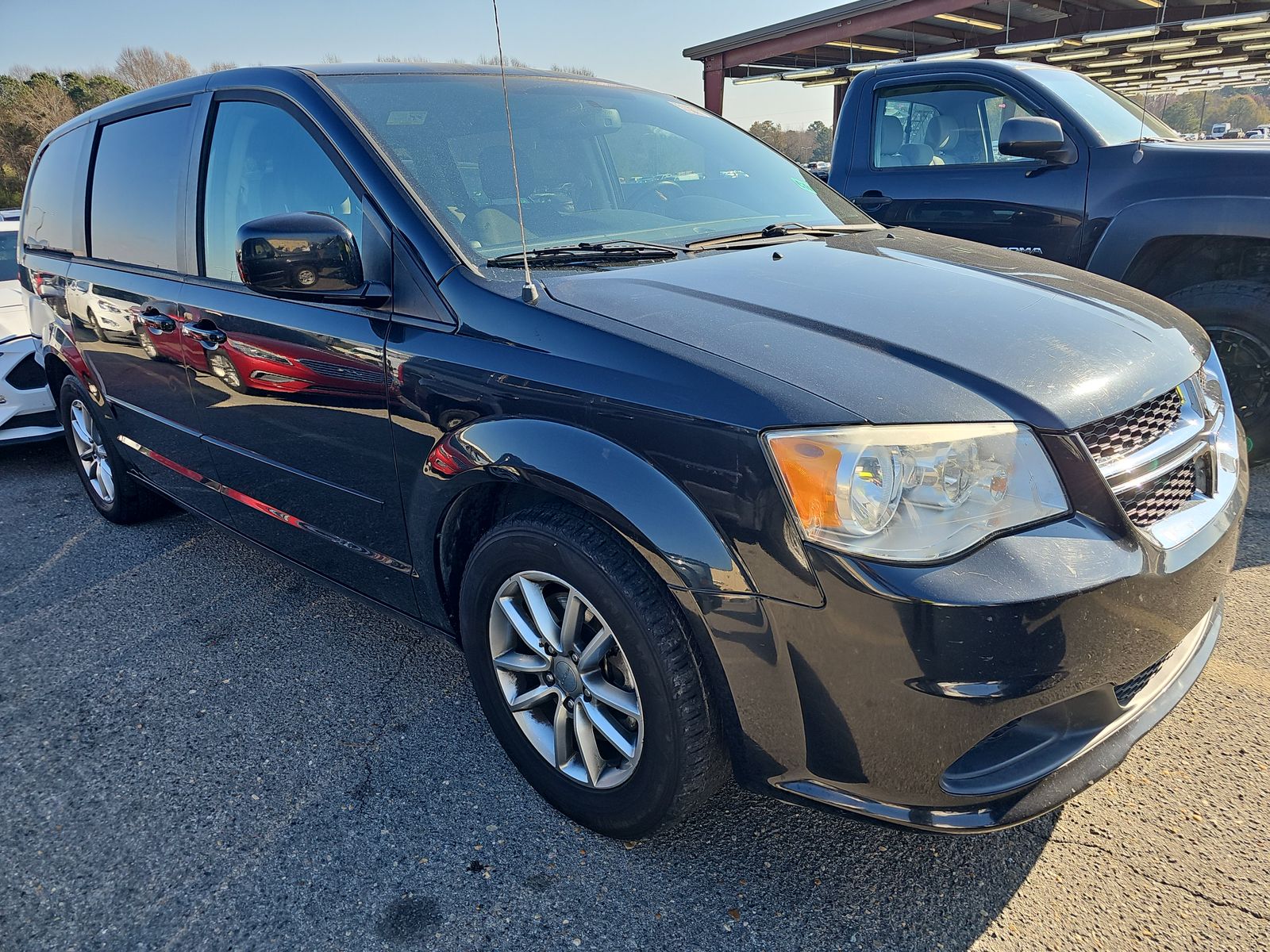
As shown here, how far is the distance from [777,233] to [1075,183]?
7.79 feet

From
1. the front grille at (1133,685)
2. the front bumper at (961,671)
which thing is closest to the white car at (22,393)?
the front bumper at (961,671)

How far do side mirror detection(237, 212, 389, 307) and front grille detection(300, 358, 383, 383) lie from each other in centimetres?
17

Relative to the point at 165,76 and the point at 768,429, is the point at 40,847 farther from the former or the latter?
the point at 165,76

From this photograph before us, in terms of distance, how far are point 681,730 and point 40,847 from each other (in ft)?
5.36


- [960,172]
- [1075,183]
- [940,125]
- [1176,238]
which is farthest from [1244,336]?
[940,125]

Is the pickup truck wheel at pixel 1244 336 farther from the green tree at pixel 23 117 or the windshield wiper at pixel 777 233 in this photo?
the green tree at pixel 23 117

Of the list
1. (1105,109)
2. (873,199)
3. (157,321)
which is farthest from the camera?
(873,199)

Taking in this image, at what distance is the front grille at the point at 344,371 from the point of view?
217cm

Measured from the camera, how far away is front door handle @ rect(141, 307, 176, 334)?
9.61 feet

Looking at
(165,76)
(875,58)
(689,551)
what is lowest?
(689,551)

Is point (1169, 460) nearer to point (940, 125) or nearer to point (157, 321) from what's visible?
point (157, 321)

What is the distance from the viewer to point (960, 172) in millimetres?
4555

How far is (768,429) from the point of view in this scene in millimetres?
1523

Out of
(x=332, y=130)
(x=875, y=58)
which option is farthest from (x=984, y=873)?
(x=875, y=58)
